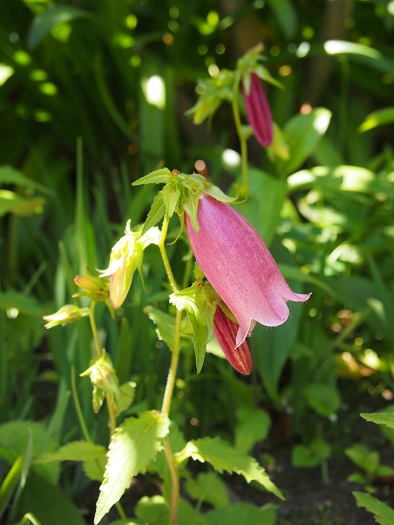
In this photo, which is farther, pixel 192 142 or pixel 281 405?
pixel 192 142

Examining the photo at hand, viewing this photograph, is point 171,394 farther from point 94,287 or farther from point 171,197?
point 171,197

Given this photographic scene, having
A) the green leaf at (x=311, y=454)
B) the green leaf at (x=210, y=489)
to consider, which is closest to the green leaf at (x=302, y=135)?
the green leaf at (x=311, y=454)

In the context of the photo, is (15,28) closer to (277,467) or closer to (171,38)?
(171,38)

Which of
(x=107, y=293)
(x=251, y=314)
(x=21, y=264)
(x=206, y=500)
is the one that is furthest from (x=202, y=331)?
(x=21, y=264)

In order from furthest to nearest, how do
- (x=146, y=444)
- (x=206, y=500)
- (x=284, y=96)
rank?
(x=284, y=96) < (x=206, y=500) < (x=146, y=444)

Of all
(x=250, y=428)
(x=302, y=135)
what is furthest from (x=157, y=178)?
(x=302, y=135)

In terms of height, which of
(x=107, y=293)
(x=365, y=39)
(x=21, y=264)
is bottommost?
(x=21, y=264)

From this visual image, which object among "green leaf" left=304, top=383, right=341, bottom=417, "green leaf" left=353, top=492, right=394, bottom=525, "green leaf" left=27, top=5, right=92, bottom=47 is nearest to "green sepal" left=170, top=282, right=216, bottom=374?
"green leaf" left=353, top=492, right=394, bottom=525
